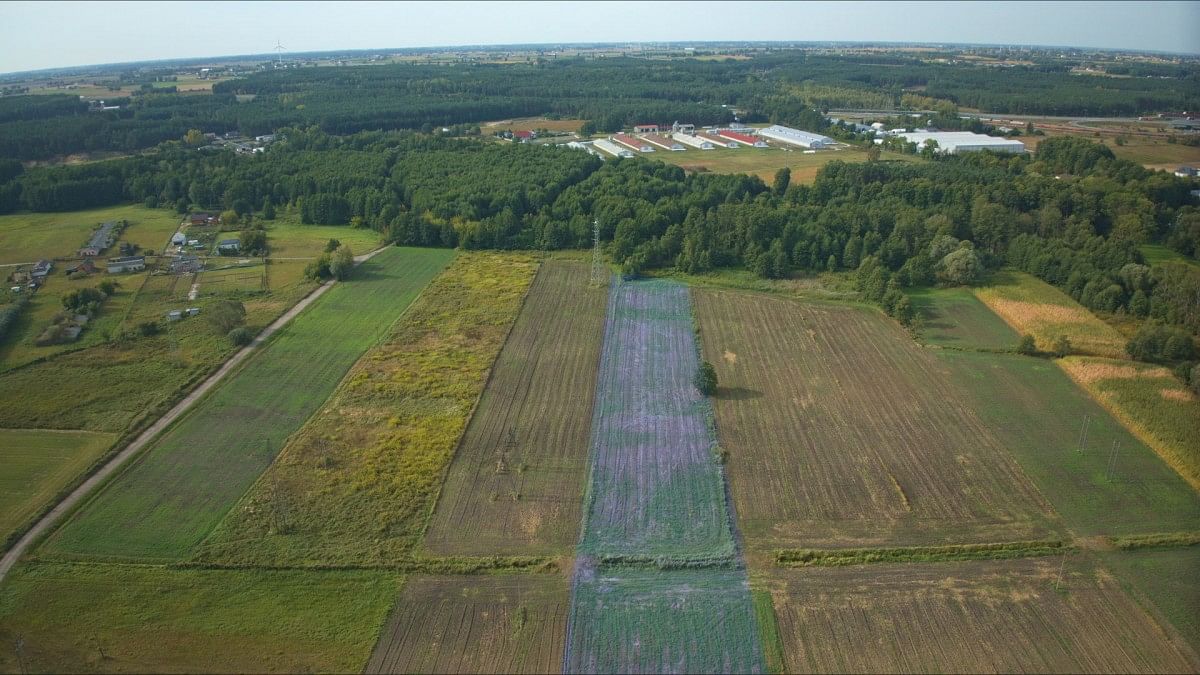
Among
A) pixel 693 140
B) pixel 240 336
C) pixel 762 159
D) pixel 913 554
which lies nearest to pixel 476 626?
pixel 913 554

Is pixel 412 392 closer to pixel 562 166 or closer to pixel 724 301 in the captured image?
pixel 724 301

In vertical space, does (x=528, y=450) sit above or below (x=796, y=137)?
below

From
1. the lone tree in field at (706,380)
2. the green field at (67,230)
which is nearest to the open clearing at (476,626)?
the lone tree in field at (706,380)

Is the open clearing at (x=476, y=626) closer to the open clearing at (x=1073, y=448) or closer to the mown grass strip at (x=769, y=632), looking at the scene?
the mown grass strip at (x=769, y=632)

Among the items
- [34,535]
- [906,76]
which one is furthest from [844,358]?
[906,76]

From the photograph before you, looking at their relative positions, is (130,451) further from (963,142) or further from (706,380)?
(963,142)

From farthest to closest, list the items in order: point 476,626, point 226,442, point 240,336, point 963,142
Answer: point 963,142 → point 240,336 → point 226,442 → point 476,626
